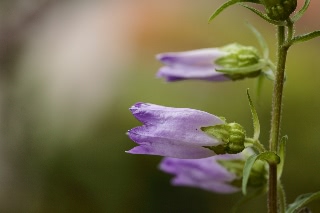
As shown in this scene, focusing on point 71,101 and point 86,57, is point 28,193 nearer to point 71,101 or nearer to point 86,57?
point 71,101

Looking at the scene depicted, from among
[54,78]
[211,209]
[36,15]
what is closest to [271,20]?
[211,209]

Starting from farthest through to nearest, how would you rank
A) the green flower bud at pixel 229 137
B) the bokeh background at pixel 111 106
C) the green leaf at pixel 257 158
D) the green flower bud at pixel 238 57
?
1. the bokeh background at pixel 111 106
2. the green flower bud at pixel 238 57
3. the green flower bud at pixel 229 137
4. the green leaf at pixel 257 158

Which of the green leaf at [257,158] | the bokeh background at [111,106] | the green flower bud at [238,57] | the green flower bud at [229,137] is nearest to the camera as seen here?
the green leaf at [257,158]

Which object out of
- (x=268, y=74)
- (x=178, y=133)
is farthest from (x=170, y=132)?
(x=268, y=74)

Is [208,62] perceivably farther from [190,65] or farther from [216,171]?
[216,171]

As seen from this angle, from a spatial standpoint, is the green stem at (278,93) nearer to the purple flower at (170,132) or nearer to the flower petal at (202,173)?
the purple flower at (170,132)

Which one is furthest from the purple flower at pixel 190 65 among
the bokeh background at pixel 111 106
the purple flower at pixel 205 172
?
the bokeh background at pixel 111 106

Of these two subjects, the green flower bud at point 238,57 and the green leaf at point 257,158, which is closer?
the green leaf at point 257,158

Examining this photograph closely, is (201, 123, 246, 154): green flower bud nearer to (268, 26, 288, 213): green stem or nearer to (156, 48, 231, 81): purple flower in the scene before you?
(268, 26, 288, 213): green stem
